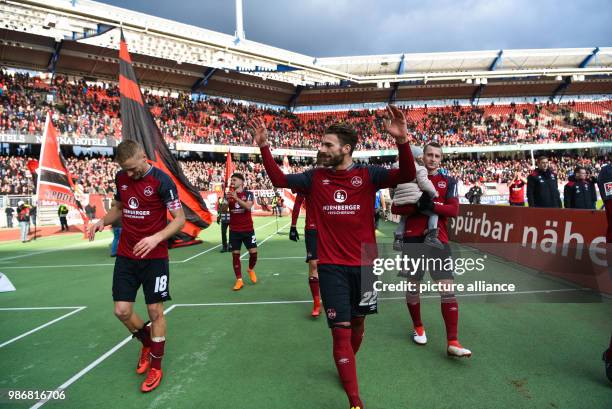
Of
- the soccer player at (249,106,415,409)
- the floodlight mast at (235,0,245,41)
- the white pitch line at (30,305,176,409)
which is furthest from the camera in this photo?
the floodlight mast at (235,0,245,41)

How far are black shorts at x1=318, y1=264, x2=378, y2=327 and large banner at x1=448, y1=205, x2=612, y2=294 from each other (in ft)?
16.5

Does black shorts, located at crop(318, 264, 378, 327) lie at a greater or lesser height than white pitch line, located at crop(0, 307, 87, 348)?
greater

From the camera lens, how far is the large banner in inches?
225

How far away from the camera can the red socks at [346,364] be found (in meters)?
2.67

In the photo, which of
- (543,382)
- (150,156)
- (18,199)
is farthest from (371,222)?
(18,199)

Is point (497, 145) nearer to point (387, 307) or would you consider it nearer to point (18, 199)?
point (387, 307)

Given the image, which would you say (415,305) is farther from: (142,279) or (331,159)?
(142,279)

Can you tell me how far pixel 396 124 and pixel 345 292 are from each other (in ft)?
4.55

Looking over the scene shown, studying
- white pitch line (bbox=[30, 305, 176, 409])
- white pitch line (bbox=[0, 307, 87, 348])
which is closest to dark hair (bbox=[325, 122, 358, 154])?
white pitch line (bbox=[30, 305, 176, 409])

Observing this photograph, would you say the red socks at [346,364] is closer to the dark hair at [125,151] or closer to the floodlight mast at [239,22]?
the dark hair at [125,151]

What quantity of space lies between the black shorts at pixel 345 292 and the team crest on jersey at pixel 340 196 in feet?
1.79

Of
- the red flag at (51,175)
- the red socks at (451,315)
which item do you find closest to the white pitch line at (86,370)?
the red socks at (451,315)

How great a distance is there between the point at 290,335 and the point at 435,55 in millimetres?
46660

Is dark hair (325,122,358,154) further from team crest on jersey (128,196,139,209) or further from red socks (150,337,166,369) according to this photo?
red socks (150,337,166,369)
